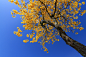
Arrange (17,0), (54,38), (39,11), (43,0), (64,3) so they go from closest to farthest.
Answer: (17,0) → (43,0) → (64,3) → (39,11) → (54,38)

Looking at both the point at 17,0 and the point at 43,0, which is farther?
the point at 43,0

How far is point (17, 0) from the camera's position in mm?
5219

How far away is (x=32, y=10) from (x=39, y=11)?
0.75 m

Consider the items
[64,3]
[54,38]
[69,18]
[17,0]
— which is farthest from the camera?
[54,38]

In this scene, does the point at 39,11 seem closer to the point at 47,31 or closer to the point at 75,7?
the point at 47,31

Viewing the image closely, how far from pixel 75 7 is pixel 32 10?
4584 mm

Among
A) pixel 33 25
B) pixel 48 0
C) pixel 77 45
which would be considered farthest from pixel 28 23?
pixel 77 45

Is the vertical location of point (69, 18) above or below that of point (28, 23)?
above

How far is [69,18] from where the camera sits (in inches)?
276

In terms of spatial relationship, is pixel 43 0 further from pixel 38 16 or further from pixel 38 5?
pixel 38 16

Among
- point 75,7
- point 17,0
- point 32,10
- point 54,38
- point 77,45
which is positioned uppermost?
point 75,7

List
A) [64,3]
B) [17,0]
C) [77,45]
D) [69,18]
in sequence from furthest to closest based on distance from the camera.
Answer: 1. [69,18]
2. [64,3]
3. [17,0]
4. [77,45]

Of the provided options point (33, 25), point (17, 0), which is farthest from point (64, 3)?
point (17, 0)

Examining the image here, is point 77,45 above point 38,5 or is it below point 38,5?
below
